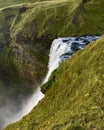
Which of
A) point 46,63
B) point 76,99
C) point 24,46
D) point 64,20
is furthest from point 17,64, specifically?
point 76,99

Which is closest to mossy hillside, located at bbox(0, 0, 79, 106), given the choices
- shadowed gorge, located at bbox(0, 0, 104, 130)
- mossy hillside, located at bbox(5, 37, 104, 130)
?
shadowed gorge, located at bbox(0, 0, 104, 130)

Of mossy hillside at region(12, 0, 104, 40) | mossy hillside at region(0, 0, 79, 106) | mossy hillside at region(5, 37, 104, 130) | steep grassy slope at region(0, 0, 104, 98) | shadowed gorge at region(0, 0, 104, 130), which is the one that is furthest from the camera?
mossy hillside at region(0, 0, 79, 106)

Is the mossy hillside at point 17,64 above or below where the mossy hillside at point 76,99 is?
above

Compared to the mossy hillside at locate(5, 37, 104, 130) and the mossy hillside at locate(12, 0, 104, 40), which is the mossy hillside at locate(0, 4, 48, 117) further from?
the mossy hillside at locate(5, 37, 104, 130)

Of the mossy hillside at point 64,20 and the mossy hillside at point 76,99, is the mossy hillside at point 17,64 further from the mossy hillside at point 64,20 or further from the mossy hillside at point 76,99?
the mossy hillside at point 76,99

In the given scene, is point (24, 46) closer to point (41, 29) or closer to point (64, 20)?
point (41, 29)

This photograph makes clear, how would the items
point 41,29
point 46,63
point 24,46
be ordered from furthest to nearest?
point 24,46 → point 41,29 → point 46,63

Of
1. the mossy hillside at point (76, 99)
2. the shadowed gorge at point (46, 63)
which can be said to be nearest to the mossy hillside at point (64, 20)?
the shadowed gorge at point (46, 63)
